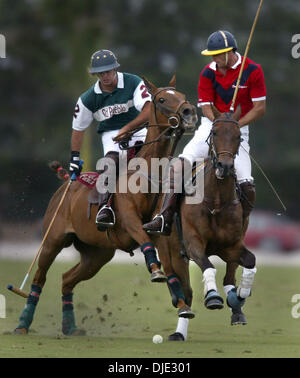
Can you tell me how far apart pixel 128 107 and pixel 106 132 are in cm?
42

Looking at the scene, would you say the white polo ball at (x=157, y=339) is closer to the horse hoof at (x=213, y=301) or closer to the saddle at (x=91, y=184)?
the horse hoof at (x=213, y=301)

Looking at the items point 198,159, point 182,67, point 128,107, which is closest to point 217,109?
point 198,159

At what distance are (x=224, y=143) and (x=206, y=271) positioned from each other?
4.07 feet

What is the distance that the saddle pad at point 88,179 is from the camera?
37.2 ft

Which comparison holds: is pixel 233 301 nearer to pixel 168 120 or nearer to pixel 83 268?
pixel 168 120

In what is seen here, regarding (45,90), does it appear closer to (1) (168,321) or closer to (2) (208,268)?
(1) (168,321)

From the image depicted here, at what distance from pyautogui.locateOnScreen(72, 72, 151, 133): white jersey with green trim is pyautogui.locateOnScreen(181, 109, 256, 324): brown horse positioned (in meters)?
1.58

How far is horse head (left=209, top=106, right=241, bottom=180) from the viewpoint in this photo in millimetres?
8961

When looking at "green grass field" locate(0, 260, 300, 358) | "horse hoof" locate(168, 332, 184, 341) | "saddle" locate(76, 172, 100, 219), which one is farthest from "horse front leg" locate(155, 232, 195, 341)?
"saddle" locate(76, 172, 100, 219)

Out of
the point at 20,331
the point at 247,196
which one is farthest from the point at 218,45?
the point at 20,331

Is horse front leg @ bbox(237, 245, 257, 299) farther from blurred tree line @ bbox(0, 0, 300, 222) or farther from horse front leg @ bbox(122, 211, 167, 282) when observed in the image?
blurred tree line @ bbox(0, 0, 300, 222)
